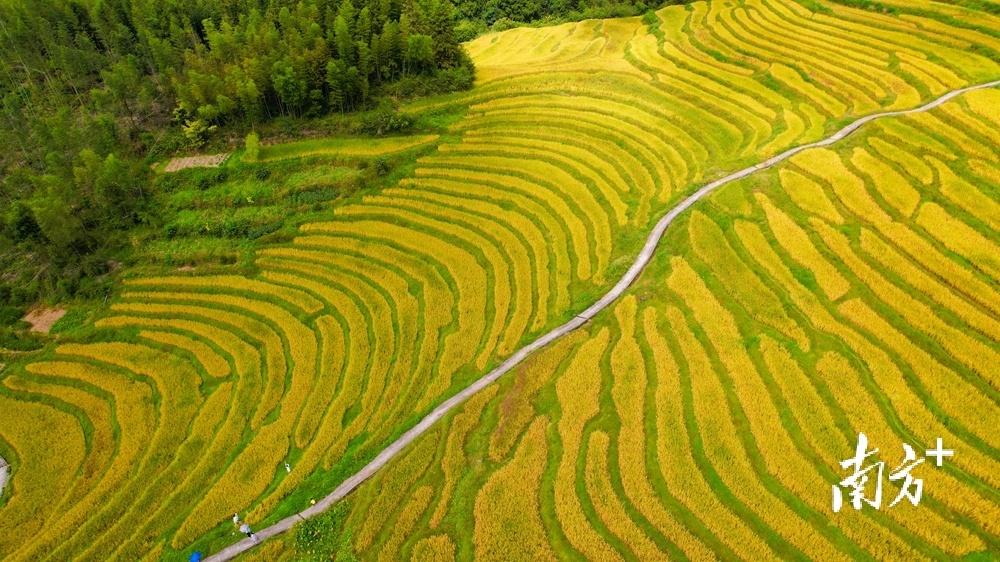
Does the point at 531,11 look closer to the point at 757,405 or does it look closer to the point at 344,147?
the point at 344,147

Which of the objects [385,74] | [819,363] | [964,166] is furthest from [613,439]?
[385,74]

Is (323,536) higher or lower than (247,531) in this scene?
higher

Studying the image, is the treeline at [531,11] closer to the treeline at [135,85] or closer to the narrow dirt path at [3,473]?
the treeline at [135,85]

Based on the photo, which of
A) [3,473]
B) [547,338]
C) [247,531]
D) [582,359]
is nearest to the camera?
[247,531]

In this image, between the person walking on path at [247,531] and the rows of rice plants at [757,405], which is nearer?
the rows of rice plants at [757,405]

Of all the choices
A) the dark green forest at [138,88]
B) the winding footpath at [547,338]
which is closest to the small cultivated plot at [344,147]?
the dark green forest at [138,88]

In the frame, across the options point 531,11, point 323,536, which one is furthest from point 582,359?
point 531,11
